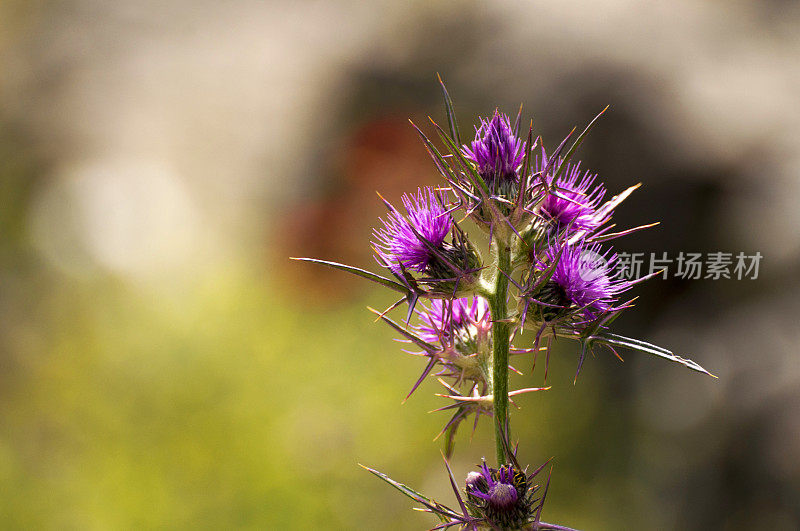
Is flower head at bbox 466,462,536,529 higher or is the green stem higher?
the green stem

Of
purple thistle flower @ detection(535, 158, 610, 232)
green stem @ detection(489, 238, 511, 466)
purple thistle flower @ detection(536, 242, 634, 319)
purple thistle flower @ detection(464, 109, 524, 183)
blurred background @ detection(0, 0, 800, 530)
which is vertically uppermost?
blurred background @ detection(0, 0, 800, 530)

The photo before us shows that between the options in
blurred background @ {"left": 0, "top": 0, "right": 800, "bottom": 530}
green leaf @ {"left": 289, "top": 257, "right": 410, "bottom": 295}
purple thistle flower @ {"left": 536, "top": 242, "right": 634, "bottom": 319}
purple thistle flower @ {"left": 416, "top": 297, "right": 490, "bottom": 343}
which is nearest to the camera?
green leaf @ {"left": 289, "top": 257, "right": 410, "bottom": 295}

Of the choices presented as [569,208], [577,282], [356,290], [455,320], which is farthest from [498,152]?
[356,290]

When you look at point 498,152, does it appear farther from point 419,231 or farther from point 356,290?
point 356,290

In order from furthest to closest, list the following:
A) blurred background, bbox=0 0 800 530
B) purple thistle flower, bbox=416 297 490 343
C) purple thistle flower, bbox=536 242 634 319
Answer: blurred background, bbox=0 0 800 530
purple thistle flower, bbox=416 297 490 343
purple thistle flower, bbox=536 242 634 319

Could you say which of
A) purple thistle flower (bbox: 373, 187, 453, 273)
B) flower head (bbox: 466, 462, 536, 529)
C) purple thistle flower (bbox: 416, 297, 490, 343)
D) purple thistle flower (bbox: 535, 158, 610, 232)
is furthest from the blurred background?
purple thistle flower (bbox: 535, 158, 610, 232)

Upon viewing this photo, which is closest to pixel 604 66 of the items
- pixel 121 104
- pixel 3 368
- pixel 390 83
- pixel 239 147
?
pixel 390 83

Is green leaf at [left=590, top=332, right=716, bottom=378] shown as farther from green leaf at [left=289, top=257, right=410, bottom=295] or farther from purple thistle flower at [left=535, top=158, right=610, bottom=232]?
green leaf at [left=289, top=257, right=410, bottom=295]

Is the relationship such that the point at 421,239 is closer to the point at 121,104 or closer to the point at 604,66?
the point at 604,66
